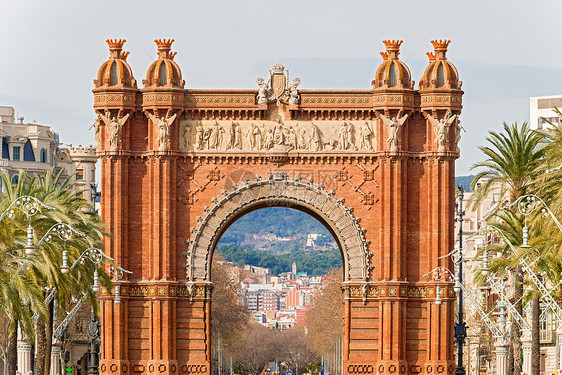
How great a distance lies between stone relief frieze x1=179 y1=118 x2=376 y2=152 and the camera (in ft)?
219

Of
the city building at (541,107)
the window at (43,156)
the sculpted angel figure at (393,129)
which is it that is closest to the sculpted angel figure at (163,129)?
the sculpted angel figure at (393,129)

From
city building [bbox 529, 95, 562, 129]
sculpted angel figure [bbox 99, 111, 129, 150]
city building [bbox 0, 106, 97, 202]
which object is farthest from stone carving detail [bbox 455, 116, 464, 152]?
city building [bbox 529, 95, 562, 129]

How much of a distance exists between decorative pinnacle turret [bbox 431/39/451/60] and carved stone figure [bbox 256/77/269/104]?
8163 millimetres

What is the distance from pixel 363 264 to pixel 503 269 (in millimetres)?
6504

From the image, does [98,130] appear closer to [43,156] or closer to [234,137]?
[234,137]

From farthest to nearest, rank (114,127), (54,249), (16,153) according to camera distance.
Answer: (16,153), (114,127), (54,249)

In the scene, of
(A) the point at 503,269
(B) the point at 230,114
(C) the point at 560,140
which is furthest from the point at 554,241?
(B) the point at 230,114

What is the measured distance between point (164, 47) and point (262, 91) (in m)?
5.12

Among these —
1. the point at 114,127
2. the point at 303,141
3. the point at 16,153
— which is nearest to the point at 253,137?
the point at 303,141

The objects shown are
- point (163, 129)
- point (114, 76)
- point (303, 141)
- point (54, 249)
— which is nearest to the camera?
point (54, 249)

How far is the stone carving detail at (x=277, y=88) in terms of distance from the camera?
66.6 metres

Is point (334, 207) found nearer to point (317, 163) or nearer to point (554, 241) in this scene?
point (317, 163)

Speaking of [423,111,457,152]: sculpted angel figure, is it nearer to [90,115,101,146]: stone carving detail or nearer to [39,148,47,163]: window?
[90,115,101,146]: stone carving detail

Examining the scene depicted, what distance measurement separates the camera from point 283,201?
6681 cm
